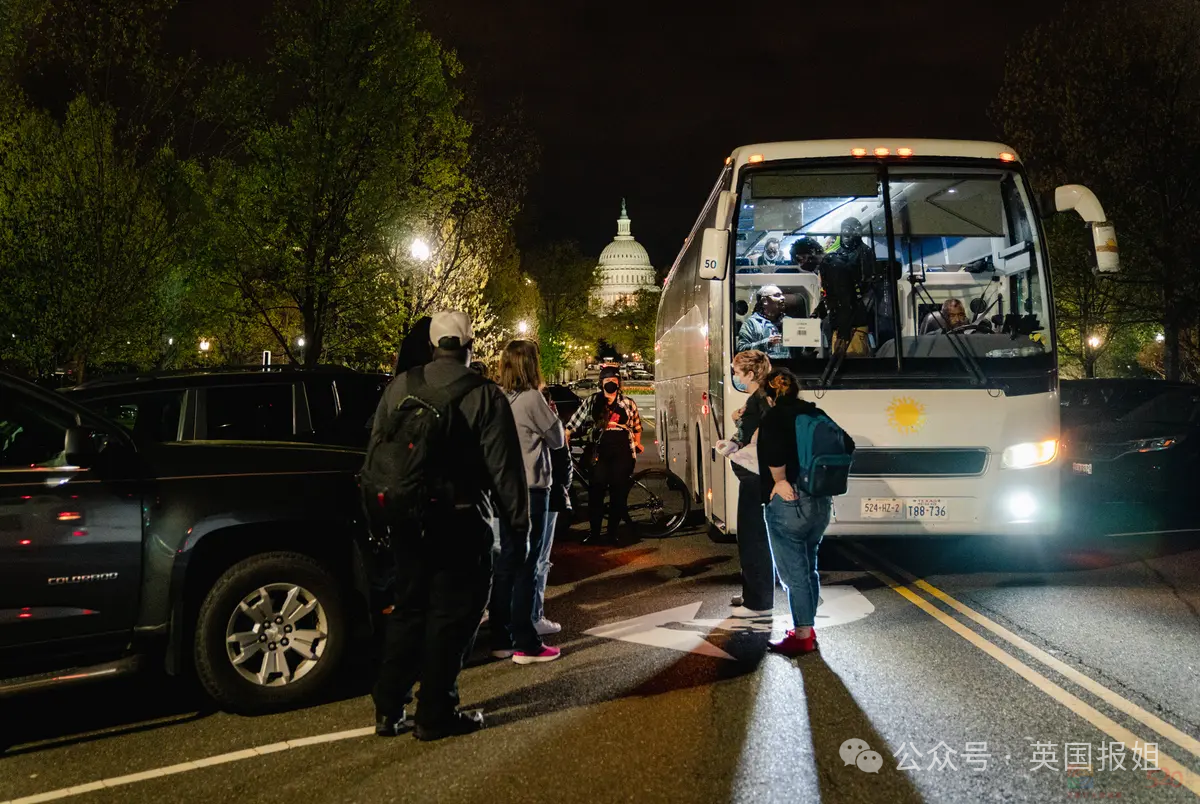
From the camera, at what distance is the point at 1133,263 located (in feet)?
95.0

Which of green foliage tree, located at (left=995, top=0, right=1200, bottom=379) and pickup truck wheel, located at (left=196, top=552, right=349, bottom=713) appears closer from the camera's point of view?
pickup truck wheel, located at (left=196, top=552, right=349, bottom=713)

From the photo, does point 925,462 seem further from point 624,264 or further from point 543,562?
point 624,264

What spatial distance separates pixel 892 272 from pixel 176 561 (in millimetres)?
5761

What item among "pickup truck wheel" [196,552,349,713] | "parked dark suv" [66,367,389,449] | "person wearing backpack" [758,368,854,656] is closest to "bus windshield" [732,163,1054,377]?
"person wearing backpack" [758,368,854,656]

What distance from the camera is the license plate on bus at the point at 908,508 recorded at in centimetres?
821

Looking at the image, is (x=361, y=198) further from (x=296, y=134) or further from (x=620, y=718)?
(x=620, y=718)

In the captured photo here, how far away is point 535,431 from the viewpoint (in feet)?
21.4

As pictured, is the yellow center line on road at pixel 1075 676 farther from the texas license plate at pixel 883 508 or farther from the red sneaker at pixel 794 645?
the red sneaker at pixel 794 645

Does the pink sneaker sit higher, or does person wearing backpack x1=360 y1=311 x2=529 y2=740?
person wearing backpack x1=360 y1=311 x2=529 y2=740

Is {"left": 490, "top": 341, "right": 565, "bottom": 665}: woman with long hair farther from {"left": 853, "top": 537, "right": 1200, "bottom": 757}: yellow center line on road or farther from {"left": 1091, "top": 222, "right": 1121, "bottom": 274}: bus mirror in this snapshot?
{"left": 1091, "top": 222, "right": 1121, "bottom": 274}: bus mirror

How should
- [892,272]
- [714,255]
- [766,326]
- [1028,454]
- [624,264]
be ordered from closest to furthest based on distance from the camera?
Answer: [1028,454], [714,255], [892,272], [766,326], [624,264]

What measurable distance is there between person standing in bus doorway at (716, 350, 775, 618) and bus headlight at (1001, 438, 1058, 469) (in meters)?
2.17

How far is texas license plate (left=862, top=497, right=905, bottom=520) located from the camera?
8234 mm

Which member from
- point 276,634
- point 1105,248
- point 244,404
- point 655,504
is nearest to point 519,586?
point 276,634
